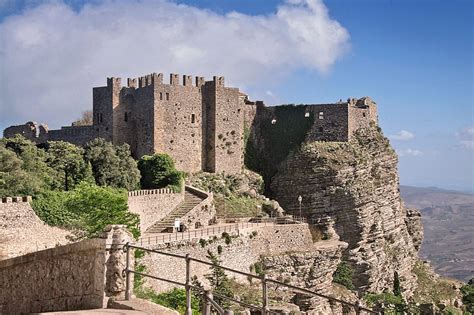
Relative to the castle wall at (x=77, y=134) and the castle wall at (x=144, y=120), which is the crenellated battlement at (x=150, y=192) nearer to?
the castle wall at (x=144, y=120)

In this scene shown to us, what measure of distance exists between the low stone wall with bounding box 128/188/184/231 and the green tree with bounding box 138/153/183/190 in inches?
36.3

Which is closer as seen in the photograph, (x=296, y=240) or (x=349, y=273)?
(x=296, y=240)

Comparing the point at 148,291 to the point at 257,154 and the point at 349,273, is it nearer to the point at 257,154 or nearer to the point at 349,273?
the point at 349,273

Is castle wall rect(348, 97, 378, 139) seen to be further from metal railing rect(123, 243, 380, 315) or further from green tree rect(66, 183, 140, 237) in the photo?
metal railing rect(123, 243, 380, 315)

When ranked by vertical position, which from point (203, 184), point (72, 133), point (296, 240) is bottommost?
point (296, 240)

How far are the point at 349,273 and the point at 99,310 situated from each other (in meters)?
38.6

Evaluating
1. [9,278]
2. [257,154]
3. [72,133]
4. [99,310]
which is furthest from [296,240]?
[99,310]

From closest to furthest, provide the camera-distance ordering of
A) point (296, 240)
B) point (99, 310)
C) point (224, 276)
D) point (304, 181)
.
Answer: point (99, 310) → point (224, 276) → point (296, 240) → point (304, 181)

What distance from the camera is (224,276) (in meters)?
36.7

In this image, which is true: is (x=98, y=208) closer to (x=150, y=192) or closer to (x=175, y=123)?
(x=150, y=192)

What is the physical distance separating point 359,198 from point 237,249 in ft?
46.1

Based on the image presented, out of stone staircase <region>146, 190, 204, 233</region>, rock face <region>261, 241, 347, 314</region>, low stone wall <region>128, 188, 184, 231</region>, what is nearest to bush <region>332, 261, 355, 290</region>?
rock face <region>261, 241, 347, 314</region>

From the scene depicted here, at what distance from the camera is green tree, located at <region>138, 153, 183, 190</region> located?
44.3 m

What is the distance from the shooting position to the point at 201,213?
43.6 meters
